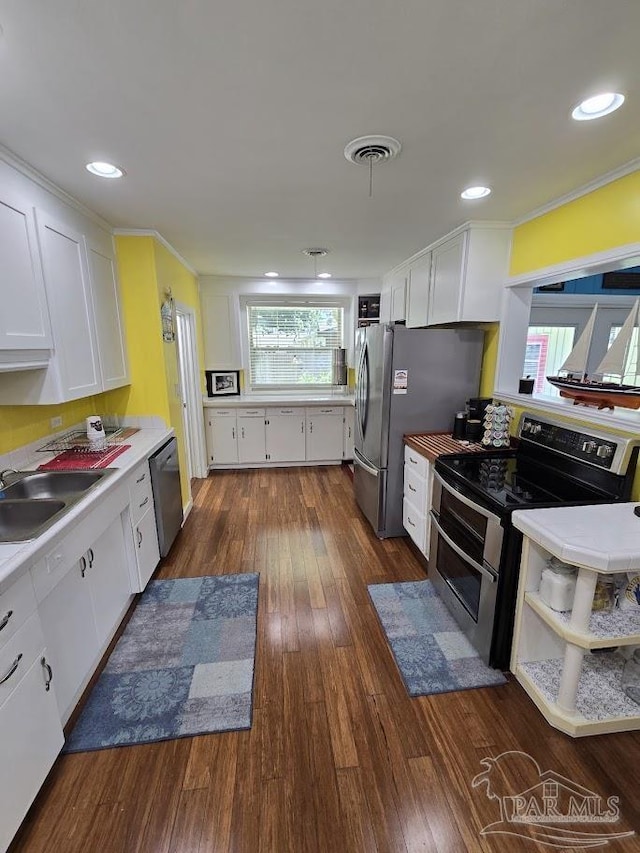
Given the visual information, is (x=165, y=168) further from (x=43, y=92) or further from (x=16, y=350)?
(x=16, y=350)

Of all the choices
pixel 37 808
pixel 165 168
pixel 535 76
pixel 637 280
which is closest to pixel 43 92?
pixel 165 168

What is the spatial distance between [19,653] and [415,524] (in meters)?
2.25

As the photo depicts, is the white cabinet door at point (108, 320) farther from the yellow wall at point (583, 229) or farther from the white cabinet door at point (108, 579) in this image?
the yellow wall at point (583, 229)

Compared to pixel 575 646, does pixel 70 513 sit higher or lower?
higher

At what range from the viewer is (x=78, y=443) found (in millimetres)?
2402

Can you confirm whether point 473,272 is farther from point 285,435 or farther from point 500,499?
point 285,435

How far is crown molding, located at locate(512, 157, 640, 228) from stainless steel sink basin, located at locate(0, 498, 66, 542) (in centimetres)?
303

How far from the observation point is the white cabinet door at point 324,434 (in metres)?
4.74

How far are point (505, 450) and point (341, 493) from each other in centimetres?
200

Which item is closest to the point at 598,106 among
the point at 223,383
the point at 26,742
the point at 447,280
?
the point at 447,280

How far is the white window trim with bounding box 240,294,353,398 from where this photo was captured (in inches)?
189

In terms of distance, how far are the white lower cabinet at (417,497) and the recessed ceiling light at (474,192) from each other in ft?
5.18

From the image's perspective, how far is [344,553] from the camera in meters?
2.88

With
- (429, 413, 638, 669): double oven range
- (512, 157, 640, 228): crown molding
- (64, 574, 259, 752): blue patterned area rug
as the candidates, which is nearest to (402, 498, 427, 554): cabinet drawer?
(429, 413, 638, 669): double oven range
